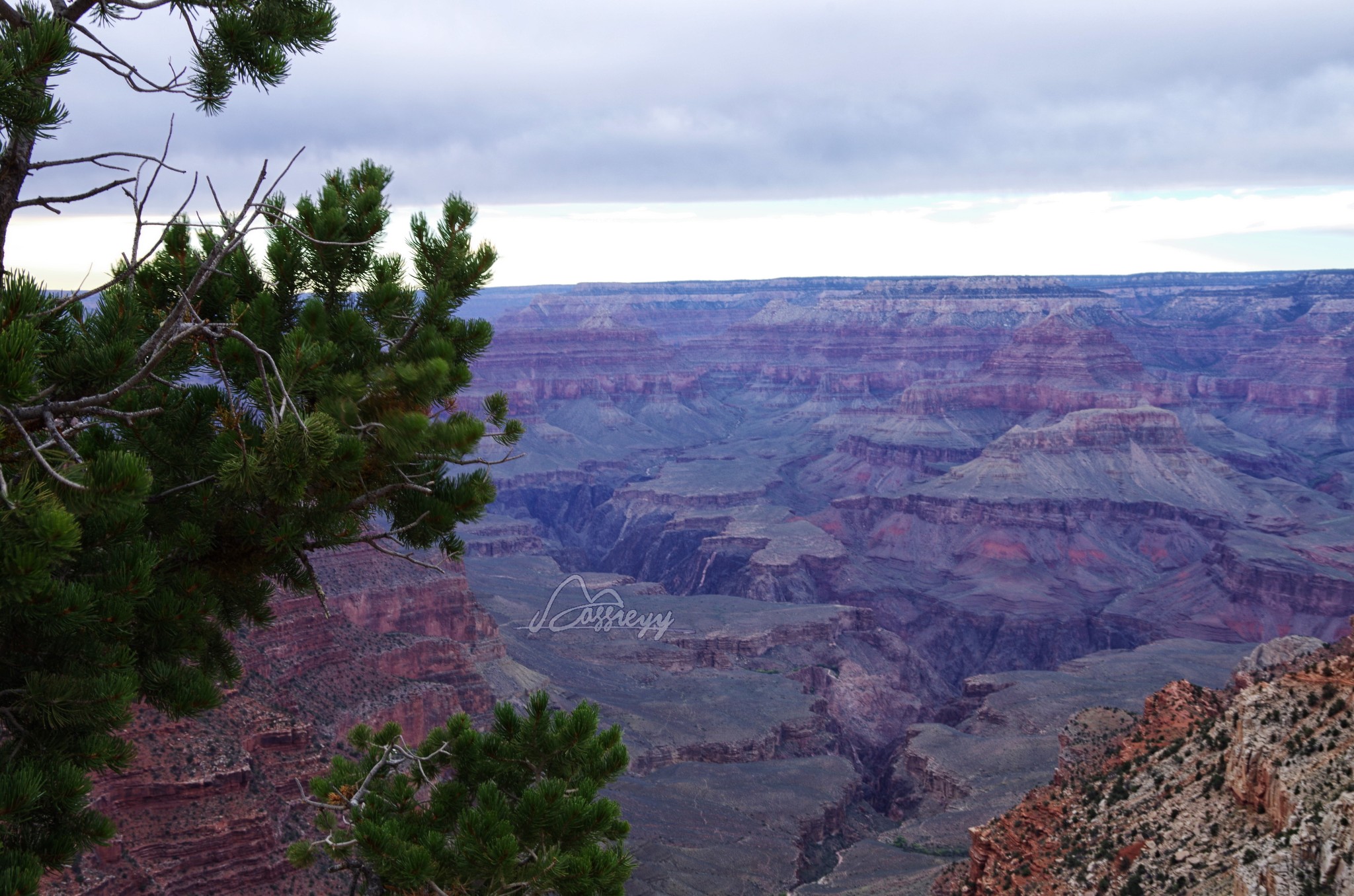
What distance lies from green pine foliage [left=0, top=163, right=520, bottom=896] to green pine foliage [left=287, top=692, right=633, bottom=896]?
8.13 ft

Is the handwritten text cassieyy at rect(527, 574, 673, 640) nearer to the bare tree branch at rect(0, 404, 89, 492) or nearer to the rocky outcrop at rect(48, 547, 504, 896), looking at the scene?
the rocky outcrop at rect(48, 547, 504, 896)

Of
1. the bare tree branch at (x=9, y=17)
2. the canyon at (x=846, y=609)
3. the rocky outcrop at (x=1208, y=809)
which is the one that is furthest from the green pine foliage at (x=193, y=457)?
the rocky outcrop at (x=1208, y=809)

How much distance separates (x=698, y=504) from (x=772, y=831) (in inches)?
3577

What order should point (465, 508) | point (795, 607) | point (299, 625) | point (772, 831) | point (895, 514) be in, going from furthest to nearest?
1. point (895, 514)
2. point (795, 607)
3. point (772, 831)
4. point (299, 625)
5. point (465, 508)

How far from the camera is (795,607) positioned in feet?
319

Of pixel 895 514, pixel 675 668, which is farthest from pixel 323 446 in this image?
pixel 895 514

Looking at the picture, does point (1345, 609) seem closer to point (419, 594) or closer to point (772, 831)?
point (772, 831)

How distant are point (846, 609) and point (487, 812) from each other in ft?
285

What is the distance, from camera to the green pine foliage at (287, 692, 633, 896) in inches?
462

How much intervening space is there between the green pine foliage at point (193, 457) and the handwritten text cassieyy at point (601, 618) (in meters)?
75.6

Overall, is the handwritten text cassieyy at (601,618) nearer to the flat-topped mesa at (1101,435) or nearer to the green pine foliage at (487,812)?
the flat-topped mesa at (1101,435)

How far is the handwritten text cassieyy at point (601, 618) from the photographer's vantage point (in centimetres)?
8950

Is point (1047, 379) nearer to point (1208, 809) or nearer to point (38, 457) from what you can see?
point (1208, 809)

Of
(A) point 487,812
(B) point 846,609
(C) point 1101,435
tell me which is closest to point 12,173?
(A) point 487,812
